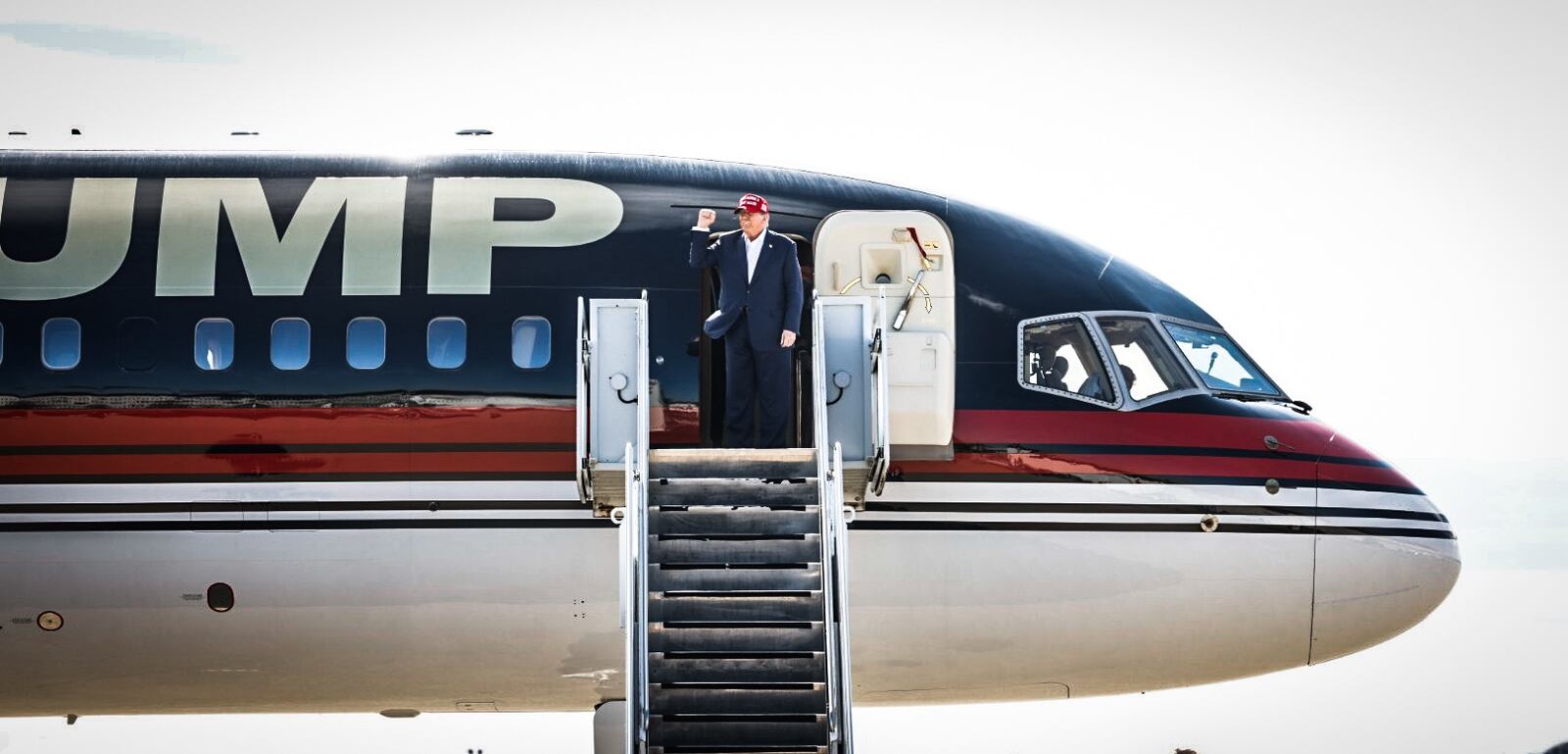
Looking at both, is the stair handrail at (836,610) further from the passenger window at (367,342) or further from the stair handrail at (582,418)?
the passenger window at (367,342)

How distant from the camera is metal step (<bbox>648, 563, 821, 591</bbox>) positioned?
1007 cm

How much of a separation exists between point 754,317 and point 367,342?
2.87 meters

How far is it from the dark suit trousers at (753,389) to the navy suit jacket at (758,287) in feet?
0.25

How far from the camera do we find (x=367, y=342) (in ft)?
39.9

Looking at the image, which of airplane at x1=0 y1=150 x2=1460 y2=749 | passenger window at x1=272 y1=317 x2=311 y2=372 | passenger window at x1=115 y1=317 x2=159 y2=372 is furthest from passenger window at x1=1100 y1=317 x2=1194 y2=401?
passenger window at x1=115 y1=317 x2=159 y2=372

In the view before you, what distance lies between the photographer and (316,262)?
12.4 meters

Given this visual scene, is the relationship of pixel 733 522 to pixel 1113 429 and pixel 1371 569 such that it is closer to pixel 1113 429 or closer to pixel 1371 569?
pixel 1113 429

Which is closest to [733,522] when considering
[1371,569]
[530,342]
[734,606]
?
[734,606]

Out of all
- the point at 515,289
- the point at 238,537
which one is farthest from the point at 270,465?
the point at 515,289

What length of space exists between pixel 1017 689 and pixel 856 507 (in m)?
1.95

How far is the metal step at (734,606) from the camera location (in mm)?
10047

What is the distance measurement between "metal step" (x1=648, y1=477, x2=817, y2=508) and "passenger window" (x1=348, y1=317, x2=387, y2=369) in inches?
111

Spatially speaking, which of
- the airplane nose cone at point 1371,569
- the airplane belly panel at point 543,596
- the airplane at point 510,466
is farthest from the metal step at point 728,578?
the airplane nose cone at point 1371,569

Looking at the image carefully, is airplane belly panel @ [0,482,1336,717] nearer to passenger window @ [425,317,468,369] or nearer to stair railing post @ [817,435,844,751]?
passenger window @ [425,317,468,369]
